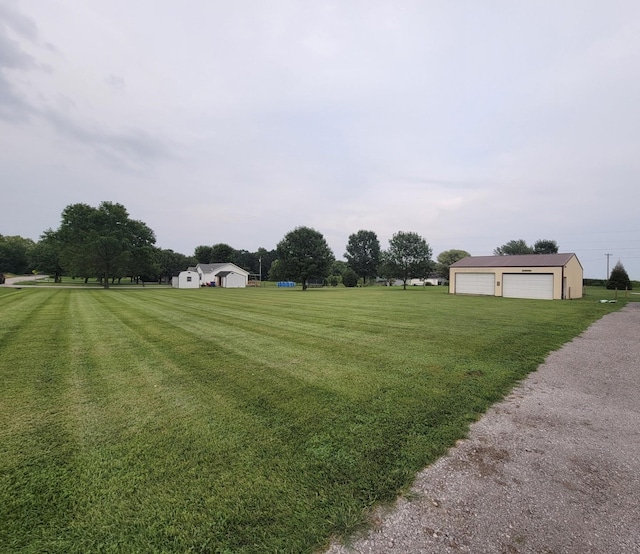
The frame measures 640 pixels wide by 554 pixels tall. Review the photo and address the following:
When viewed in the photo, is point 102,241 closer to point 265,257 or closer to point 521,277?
point 521,277

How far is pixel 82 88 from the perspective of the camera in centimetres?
1373

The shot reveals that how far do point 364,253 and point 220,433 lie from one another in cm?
7721

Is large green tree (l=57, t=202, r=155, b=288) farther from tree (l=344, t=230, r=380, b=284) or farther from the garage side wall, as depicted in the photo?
the garage side wall

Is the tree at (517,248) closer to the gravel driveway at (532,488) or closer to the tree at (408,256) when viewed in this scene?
the tree at (408,256)

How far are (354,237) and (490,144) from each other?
5714 cm

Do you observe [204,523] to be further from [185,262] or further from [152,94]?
[185,262]

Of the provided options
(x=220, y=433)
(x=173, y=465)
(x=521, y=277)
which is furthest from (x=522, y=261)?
(x=173, y=465)

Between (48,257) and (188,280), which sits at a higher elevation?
(48,257)

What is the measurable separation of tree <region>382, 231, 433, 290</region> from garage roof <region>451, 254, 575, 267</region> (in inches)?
486

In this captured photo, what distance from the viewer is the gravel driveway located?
191 cm

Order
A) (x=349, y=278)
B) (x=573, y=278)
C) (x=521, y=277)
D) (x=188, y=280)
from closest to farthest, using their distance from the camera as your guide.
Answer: (x=521, y=277)
(x=573, y=278)
(x=188, y=280)
(x=349, y=278)

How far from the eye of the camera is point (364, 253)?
259ft

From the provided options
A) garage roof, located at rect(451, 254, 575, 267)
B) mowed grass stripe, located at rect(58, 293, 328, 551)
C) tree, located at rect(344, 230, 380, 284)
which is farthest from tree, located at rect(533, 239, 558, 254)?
mowed grass stripe, located at rect(58, 293, 328, 551)

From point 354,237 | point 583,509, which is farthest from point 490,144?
point 354,237
